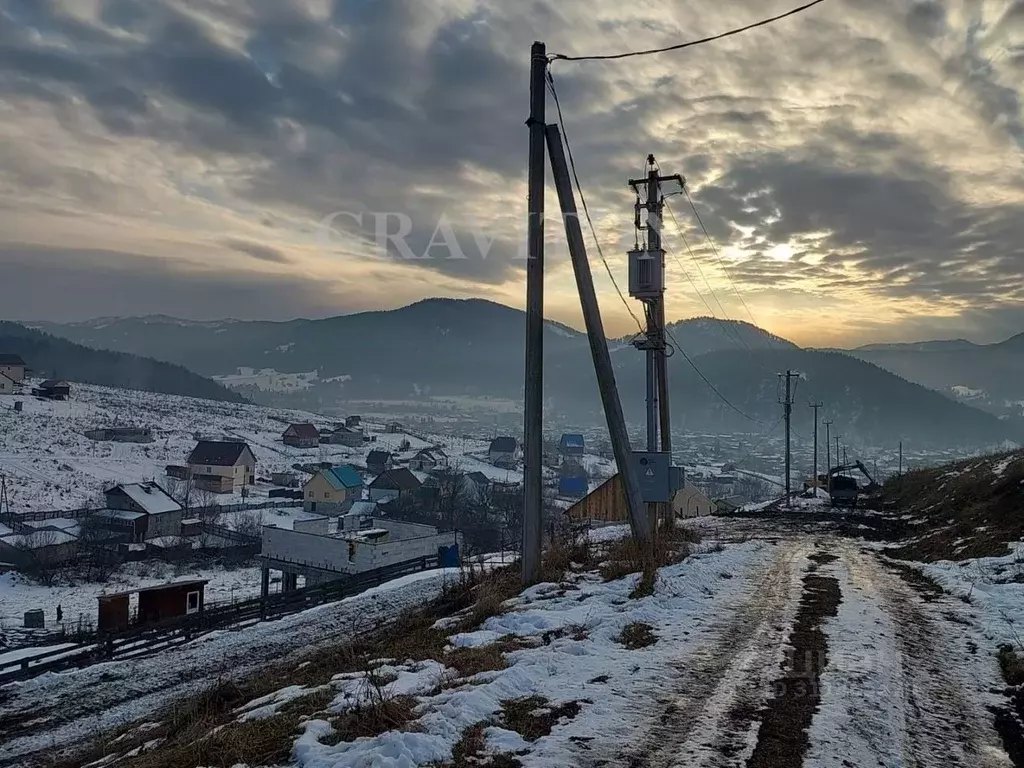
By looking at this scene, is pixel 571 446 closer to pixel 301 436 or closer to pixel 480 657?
pixel 301 436

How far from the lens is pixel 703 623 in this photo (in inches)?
343

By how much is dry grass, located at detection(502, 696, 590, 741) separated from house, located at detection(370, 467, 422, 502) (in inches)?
2920

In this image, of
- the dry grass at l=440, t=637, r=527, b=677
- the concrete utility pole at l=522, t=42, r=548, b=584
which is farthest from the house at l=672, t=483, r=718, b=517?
the dry grass at l=440, t=637, r=527, b=677

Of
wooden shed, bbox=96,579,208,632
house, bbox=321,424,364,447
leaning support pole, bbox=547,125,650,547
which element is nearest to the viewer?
leaning support pole, bbox=547,125,650,547

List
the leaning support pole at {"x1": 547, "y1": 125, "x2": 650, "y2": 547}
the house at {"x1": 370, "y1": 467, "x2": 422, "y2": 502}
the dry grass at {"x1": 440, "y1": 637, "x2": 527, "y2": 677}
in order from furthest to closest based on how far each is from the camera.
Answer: the house at {"x1": 370, "y1": 467, "x2": 422, "y2": 502}, the leaning support pole at {"x1": 547, "y1": 125, "x2": 650, "y2": 547}, the dry grass at {"x1": 440, "y1": 637, "x2": 527, "y2": 677}

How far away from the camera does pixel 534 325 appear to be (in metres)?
12.3

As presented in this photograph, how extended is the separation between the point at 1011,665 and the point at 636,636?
151 inches

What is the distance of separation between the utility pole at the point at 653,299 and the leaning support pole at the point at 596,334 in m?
8.00

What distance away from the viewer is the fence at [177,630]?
67.9 feet

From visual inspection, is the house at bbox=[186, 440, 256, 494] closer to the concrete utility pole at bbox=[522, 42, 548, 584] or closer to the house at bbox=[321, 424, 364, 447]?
the house at bbox=[321, 424, 364, 447]

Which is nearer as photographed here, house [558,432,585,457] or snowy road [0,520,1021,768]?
snowy road [0,520,1021,768]

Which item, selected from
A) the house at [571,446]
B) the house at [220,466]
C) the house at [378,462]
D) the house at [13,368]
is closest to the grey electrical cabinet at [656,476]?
the house at [220,466]

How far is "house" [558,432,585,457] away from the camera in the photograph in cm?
13812

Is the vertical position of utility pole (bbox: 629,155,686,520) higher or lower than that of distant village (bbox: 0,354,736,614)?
higher
